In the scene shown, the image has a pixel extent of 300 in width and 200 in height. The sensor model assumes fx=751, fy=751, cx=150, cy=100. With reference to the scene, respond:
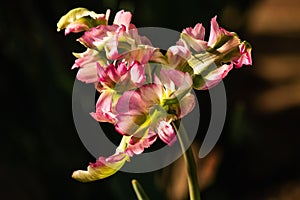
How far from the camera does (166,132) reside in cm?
35

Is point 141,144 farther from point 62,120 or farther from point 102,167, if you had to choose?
point 62,120

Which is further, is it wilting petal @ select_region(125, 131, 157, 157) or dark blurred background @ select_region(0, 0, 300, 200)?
dark blurred background @ select_region(0, 0, 300, 200)

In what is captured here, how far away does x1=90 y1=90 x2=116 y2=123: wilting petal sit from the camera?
361 millimetres

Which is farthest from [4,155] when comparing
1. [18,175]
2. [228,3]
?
[228,3]

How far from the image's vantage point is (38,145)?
1.20 m

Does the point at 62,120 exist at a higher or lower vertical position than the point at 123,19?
lower

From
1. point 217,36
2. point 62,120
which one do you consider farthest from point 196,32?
point 62,120

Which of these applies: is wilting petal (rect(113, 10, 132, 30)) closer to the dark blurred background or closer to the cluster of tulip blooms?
the cluster of tulip blooms

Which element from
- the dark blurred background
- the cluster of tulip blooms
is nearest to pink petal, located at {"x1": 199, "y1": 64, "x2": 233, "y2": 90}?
the cluster of tulip blooms

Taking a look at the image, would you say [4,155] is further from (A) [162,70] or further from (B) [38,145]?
(A) [162,70]

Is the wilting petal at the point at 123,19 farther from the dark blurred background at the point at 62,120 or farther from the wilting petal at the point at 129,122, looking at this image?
the dark blurred background at the point at 62,120

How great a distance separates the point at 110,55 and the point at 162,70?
0.03 m

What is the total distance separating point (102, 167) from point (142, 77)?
48 mm

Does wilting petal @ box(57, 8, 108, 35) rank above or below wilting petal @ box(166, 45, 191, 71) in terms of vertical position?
above
